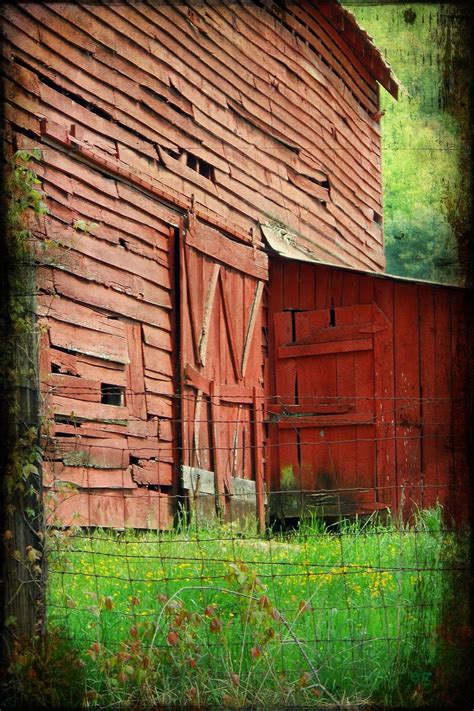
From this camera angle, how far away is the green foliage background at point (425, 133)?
4.25m

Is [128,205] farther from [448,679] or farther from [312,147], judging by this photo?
[448,679]

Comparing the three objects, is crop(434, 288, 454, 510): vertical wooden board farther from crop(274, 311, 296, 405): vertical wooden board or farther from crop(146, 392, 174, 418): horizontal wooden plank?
crop(146, 392, 174, 418): horizontal wooden plank

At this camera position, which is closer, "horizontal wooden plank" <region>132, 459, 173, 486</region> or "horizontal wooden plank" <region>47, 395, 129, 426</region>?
"horizontal wooden plank" <region>47, 395, 129, 426</region>

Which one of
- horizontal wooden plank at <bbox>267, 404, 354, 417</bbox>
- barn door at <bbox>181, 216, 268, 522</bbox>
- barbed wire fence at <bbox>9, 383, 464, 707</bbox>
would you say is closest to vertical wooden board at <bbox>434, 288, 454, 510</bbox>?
horizontal wooden plank at <bbox>267, 404, 354, 417</bbox>

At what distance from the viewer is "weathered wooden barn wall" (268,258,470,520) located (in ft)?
33.2

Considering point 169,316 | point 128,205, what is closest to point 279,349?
point 169,316

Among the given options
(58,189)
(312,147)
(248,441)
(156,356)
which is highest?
(312,147)

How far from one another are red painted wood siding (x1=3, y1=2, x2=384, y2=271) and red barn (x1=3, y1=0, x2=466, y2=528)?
3cm

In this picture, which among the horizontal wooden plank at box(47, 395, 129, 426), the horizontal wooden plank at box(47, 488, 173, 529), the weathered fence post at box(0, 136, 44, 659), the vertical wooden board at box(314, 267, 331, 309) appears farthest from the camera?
the vertical wooden board at box(314, 267, 331, 309)

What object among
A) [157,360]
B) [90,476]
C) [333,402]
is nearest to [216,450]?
[157,360]

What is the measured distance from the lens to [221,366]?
9.81 meters

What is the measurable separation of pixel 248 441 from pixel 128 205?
10.6 ft

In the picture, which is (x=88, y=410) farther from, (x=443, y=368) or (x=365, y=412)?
(x=443, y=368)

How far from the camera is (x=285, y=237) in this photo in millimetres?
11625
